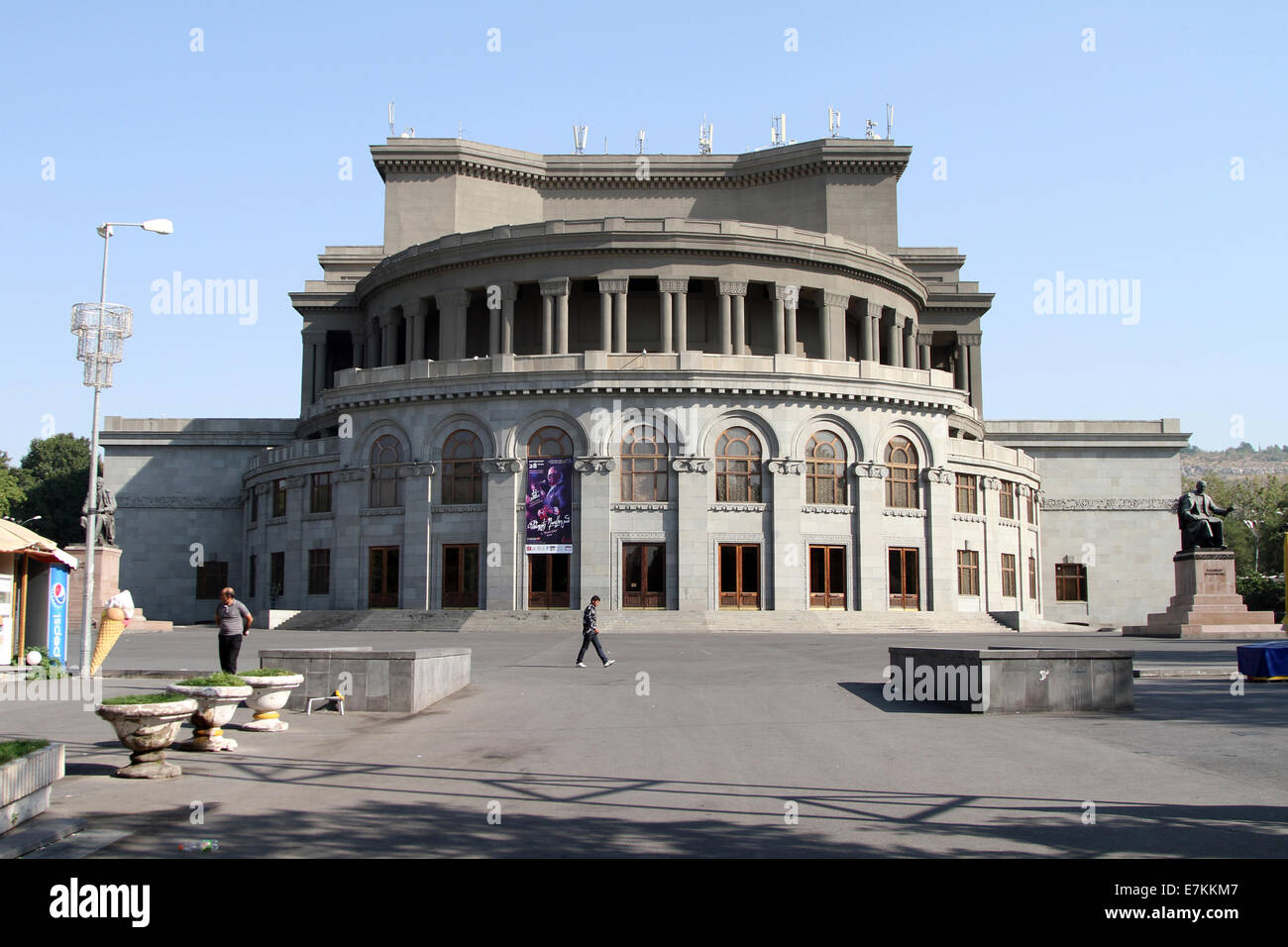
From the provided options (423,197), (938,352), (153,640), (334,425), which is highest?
(423,197)

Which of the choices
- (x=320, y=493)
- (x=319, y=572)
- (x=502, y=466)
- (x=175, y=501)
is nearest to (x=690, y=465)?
(x=502, y=466)

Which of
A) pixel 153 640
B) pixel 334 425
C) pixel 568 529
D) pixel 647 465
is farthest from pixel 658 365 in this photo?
pixel 153 640

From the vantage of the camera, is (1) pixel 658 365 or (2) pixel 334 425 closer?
(1) pixel 658 365

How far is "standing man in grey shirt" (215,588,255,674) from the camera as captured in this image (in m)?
18.4

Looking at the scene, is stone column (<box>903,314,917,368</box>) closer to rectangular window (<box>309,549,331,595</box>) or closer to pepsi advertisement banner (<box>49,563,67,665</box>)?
rectangular window (<box>309,549,331,595</box>)

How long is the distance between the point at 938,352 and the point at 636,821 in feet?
220

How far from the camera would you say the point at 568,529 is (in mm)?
47938

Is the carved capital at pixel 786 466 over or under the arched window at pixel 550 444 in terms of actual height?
under

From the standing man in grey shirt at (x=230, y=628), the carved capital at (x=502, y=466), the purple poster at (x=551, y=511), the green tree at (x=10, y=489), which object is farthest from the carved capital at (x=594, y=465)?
the green tree at (x=10, y=489)

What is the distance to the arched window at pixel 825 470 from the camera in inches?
1937

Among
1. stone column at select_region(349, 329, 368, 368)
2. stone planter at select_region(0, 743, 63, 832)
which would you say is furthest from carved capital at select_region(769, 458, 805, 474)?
stone planter at select_region(0, 743, 63, 832)

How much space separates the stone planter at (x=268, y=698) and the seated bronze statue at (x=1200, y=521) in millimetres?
39213

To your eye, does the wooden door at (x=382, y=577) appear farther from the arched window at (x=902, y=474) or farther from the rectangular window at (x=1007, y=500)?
the rectangular window at (x=1007, y=500)
